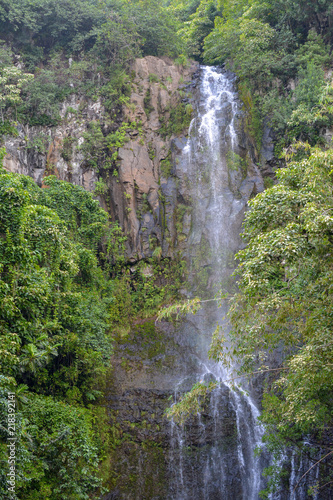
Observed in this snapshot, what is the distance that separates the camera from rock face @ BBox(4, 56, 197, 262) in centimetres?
1908

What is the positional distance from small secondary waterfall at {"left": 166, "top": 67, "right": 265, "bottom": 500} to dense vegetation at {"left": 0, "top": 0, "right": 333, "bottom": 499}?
1.42 m

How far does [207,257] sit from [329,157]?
1089 cm

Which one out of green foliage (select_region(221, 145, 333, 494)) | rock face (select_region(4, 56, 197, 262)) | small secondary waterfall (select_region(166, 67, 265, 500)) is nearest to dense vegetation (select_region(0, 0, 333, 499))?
green foliage (select_region(221, 145, 333, 494))

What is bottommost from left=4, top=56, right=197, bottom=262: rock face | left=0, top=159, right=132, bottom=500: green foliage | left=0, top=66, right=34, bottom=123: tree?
left=0, top=159, right=132, bottom=500: green foliage

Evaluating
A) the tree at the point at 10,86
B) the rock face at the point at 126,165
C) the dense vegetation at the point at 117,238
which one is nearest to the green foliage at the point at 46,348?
the dense vegetation at the point at 117,238

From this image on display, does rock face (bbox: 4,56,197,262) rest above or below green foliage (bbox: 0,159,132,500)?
above

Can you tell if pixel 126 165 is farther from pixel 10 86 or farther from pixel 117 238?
pixel 10 86

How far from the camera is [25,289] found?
824 centimetres

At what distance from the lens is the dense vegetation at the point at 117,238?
306 inches

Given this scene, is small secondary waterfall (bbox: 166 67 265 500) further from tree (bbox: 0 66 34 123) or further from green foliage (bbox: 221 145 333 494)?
tree (bbox: 0 66 34 123)

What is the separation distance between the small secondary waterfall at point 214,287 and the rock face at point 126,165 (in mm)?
1449

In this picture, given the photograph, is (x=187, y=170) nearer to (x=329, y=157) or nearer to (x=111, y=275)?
(x=111, y=275)

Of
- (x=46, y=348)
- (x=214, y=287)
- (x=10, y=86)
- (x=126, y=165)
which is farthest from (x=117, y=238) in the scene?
(x=46, y=348)

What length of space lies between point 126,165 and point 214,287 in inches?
302
